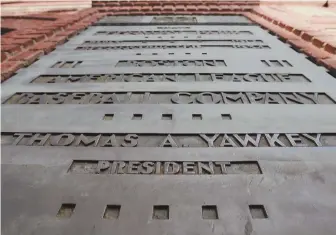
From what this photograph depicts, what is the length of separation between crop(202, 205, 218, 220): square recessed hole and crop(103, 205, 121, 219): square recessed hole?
269 mm

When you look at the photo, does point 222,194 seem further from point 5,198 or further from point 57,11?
point 57,11

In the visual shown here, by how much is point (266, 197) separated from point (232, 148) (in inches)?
13.0

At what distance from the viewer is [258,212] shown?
1056 mm

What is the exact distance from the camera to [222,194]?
1.13m

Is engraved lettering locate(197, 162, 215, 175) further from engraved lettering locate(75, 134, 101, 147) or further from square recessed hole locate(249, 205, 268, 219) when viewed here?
engraved lettering locate(75, 134, 101, 147)

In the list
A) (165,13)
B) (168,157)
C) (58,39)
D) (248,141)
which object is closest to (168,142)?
(168,157)

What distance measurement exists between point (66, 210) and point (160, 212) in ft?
0.99

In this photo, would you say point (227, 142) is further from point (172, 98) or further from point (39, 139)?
point (39, 139)

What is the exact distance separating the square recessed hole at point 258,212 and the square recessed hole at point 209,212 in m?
0.11

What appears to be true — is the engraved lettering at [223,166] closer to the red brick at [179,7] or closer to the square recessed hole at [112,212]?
the square recessed hole at [112,212]

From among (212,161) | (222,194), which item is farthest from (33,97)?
(222,194)

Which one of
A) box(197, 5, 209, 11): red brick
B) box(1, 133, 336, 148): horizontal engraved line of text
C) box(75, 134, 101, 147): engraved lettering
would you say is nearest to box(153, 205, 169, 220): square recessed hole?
box(1, 133, 336, 148): horizontal engraved line of text

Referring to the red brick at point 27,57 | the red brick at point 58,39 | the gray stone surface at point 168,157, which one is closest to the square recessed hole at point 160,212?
the gray stone surface at point 168,157

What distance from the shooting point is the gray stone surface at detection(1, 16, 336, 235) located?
1.03 metres
